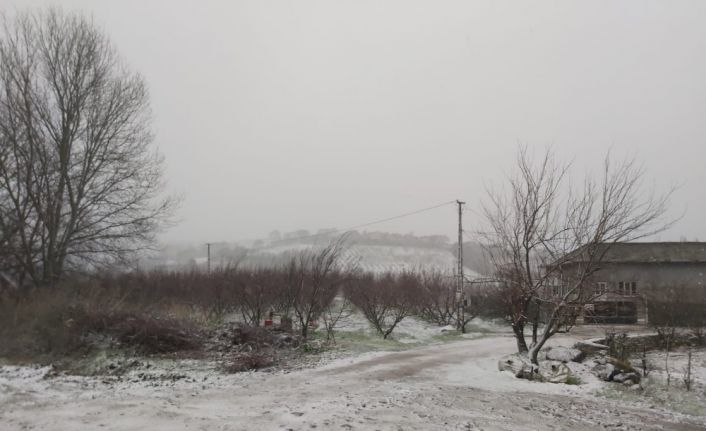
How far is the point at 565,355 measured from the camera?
11133 mm

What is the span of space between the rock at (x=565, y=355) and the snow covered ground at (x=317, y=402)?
1.27 metres

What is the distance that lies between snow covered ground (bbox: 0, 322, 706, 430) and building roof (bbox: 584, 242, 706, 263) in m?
23.0

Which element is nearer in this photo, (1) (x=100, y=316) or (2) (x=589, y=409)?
(2) (x=589, y=409)

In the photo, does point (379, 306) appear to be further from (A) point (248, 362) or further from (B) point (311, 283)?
(A) point (248, 362)

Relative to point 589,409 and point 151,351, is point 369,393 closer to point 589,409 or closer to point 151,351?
point 589,409

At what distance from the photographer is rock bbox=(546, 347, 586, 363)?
435 inches

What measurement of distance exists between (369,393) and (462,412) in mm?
1575

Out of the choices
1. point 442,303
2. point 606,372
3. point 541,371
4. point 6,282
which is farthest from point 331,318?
point 6,282

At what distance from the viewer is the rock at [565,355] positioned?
11.0m

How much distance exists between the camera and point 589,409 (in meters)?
7.41

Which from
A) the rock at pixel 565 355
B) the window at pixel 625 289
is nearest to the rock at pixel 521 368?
the rock at pixel 565 355

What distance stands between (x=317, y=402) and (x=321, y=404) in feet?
0.48

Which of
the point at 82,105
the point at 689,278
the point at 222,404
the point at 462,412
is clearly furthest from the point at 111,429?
the point at 689,278

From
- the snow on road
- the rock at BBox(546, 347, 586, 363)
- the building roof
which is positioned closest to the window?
the rock at BBox(546, 347, 586, 363)
